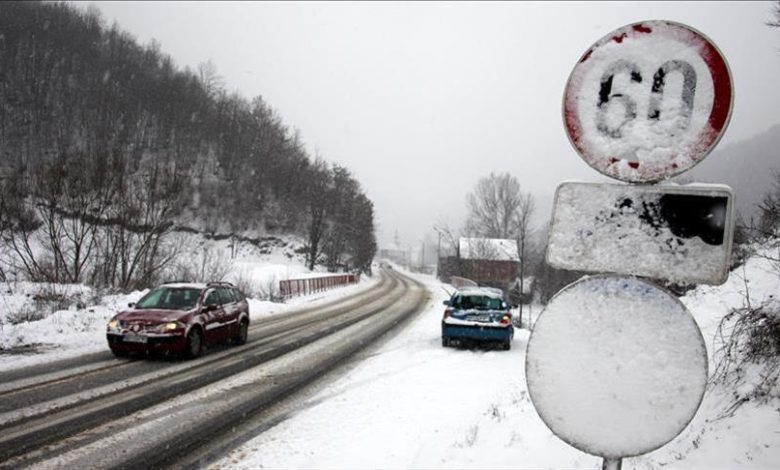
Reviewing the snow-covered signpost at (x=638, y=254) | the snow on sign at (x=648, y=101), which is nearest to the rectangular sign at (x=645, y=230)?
the snow-covered signpost at (x=638, y=254)

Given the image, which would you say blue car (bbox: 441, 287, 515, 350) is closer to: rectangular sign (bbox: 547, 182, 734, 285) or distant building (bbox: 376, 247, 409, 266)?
rectangular sign (bbox: 547, 182, 734, 285)

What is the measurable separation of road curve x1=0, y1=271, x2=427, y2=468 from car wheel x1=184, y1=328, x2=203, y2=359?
259 millimetres

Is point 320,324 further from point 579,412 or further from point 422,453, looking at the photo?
point 579,412

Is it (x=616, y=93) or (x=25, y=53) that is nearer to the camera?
(x=616, y=93)

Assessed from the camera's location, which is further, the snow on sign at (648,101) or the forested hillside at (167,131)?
the forested hillside at (167,131)

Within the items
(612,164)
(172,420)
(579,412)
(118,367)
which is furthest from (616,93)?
(118,367)

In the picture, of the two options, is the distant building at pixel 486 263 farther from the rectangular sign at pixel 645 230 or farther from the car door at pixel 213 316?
the rectangular sign at pixel 645 230

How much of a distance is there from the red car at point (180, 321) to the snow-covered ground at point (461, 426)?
368cm

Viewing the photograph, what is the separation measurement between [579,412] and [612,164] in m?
0.92

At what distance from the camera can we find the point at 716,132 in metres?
1.62

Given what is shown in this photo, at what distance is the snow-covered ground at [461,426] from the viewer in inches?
148

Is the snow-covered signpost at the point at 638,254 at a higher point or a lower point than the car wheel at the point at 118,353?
higher

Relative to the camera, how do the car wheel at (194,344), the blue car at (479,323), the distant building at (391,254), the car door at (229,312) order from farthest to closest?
the distant building at (391,254) → the blue car at (479,323) → the car door at (229,312) → the car wheel at (194,344)

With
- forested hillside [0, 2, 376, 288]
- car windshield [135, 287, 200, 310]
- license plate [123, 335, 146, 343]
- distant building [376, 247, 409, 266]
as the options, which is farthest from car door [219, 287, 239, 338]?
distant building [376, 247, 409, 266]
